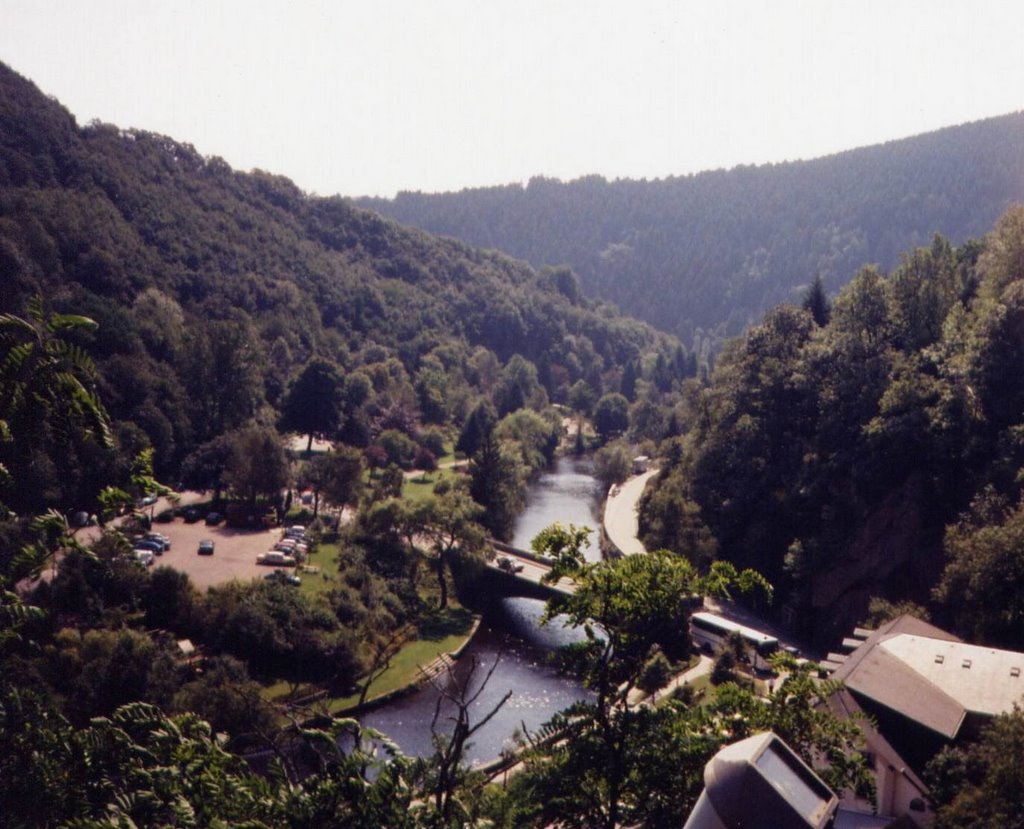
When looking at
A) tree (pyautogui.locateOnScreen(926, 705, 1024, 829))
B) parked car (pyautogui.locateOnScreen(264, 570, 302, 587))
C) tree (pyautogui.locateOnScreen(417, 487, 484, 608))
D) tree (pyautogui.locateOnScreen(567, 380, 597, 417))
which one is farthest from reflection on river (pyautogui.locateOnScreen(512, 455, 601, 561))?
tree (pyautogui.locateOnScreen(926, 705, 1024, 829))

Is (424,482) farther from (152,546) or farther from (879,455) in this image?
(879,455)

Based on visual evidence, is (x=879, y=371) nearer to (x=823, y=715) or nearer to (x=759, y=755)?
(x=823, y=715)

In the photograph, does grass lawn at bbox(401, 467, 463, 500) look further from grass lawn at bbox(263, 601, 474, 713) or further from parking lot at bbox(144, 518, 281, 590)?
grass lawn at bbox(263, 601, 474, 713)

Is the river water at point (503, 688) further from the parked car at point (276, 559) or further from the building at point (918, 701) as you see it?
the parked car at point (276, 559)

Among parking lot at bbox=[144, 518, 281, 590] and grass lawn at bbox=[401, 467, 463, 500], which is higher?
parking lot at bbox=[144, 518, 281, 590]

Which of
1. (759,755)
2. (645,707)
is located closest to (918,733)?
(645,707)

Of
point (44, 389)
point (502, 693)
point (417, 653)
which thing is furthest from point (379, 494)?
point (44, 389)
